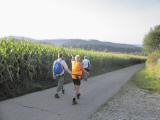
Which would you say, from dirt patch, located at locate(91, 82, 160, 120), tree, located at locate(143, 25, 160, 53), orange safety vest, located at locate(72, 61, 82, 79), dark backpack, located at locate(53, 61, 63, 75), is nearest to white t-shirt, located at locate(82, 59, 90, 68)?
dirt patch, located at locate(91, 82, 160, 120)

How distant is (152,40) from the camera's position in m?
94.9

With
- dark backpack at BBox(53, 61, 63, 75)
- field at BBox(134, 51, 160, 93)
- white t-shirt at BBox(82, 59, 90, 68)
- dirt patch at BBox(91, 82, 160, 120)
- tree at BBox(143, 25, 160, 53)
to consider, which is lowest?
field at BBox(134, 51, 160, 93)

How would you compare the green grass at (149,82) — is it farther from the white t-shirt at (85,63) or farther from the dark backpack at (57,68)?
the dark backpack at (57,68)

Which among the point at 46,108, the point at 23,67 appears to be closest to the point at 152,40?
the point at 23,67

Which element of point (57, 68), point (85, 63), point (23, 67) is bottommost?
point (85, 63)

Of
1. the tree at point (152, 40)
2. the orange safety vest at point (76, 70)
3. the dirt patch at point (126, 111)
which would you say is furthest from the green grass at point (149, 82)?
the tree at point (152, 40)

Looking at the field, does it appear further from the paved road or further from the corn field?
the paved road

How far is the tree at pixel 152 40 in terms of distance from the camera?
9406cm

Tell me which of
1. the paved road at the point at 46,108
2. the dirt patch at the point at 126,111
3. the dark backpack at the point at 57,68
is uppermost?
the dark backpack at the point at 57,68

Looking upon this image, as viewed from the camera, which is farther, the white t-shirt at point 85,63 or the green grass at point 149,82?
the white t-shirt at point 85,63

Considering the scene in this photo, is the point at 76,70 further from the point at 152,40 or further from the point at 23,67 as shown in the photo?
Result: the point at 152,40

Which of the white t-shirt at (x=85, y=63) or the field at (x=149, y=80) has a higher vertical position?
the white t-shirt at (x=85, y=63)

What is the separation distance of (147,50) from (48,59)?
84.1 m

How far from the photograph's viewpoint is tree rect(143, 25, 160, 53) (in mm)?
94062
